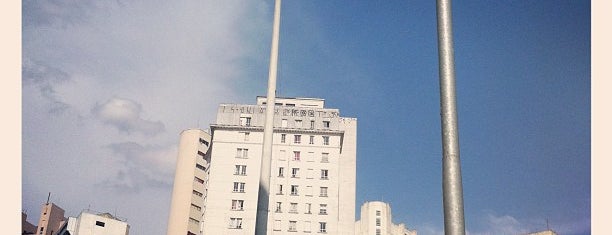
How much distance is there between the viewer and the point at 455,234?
639 cm

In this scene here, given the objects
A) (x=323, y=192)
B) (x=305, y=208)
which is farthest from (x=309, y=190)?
(x=305, y=208)

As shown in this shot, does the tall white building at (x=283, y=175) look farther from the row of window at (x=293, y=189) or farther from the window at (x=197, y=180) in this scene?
the window at (x=197, y=180)

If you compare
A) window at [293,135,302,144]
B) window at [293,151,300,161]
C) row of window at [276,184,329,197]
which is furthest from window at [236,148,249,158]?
window at [293,135,302,144]

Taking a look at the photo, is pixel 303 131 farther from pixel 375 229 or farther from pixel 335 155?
pixel 375 229

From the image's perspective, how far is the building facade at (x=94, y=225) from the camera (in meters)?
101

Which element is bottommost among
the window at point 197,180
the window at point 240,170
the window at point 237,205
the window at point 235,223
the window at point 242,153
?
the window at point 235,223

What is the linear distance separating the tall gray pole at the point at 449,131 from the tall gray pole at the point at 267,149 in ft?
26.1

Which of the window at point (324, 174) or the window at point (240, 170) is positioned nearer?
the window at point (240, 170)

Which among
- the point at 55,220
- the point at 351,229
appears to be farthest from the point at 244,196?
the point at 55,220

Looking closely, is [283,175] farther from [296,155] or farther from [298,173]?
[296,155]

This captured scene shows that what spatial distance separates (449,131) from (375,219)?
5958 inches

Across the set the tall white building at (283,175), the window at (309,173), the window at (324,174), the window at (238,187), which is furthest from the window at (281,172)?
the window at (238,187)

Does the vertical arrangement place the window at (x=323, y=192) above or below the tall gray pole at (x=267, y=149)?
above

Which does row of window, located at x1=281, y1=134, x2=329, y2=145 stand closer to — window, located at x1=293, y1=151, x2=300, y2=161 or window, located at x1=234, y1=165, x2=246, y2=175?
window, located at x1=293, y1=151, x2=300, y2=161
